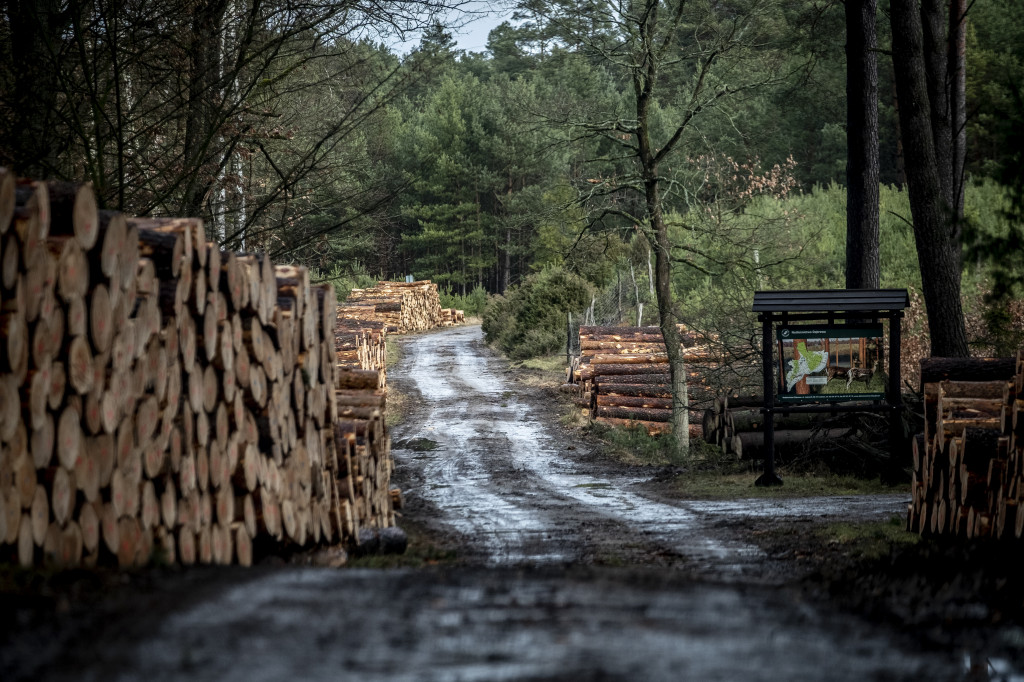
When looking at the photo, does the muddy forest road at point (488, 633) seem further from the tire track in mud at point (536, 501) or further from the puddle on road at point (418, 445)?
the puddle on road at point (418, 445)

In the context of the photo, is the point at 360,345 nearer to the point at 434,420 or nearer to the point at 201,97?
the point at 434,420

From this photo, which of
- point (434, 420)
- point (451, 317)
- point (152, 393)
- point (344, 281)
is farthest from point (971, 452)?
point (451, 317)

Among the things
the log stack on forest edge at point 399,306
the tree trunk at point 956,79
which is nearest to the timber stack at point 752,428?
the tree trunk at point 956,79

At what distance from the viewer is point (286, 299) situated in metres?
6.45

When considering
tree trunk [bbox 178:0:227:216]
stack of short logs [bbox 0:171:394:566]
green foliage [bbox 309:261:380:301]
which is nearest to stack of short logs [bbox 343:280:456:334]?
green foliage [bbox 309:261:380:301]

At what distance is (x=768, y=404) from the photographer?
13.0m

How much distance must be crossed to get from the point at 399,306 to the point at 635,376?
2178 cm

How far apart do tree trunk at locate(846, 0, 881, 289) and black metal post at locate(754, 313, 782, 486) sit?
3090 millimetres

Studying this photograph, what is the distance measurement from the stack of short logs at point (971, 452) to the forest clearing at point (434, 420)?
33 millimetres

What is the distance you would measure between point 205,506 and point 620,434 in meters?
13.5

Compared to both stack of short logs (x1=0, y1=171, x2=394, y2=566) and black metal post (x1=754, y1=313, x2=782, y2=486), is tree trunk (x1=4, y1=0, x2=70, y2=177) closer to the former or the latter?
stack of short logs (x1=0, y1=171, x2=394, y2=566)

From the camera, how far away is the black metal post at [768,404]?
508 inches

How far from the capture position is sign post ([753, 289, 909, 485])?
12.4m

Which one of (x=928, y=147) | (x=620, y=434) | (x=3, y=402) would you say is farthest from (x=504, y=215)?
(x=3, y=402)
